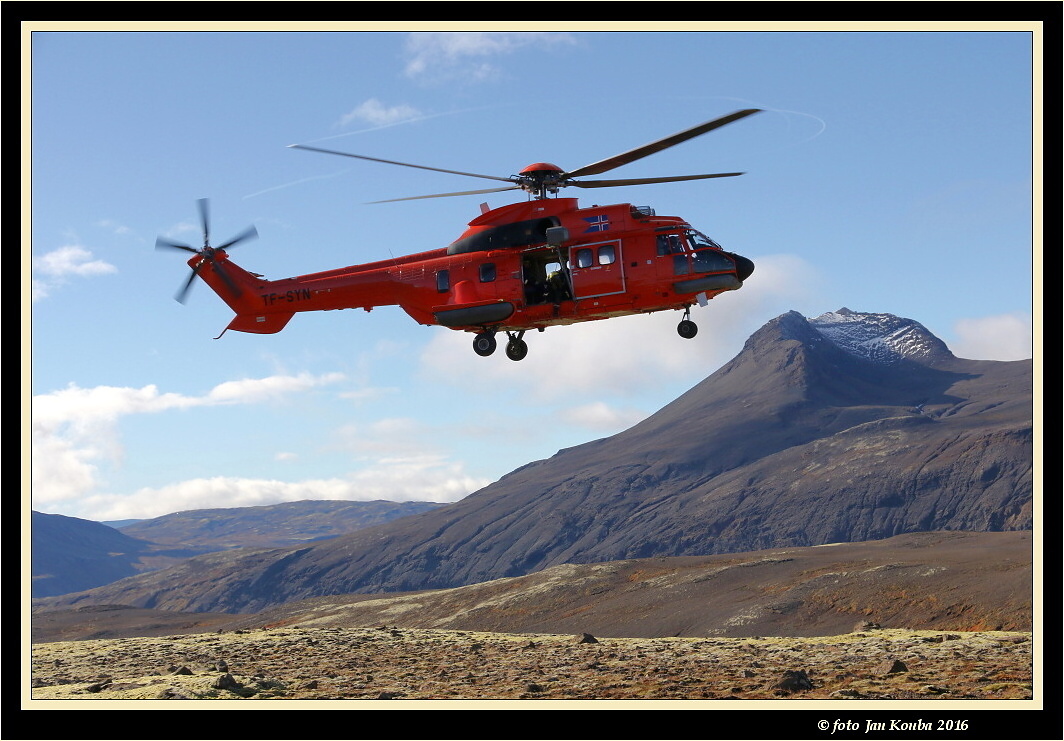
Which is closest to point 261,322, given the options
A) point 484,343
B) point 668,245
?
point 484,343

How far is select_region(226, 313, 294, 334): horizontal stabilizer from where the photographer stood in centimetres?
3472

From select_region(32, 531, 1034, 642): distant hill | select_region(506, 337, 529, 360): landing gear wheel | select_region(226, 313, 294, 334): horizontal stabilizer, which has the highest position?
select_region(226, 313, 294, 334): horizontal stabilizer

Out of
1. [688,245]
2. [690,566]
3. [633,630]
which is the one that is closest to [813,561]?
[690,566]

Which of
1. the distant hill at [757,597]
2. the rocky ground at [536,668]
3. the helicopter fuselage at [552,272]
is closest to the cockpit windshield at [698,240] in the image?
the helicopter fuselage at [552,272]

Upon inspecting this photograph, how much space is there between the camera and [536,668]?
31812 mm

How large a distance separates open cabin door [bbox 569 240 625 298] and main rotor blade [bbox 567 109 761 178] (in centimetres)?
208

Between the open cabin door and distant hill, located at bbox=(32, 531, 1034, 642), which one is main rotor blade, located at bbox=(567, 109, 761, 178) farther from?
distant hill, located at bbox=(32, 531, 1034, 642)

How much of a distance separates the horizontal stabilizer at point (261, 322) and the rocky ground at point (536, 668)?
10207 mm

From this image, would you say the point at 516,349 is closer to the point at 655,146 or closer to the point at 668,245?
the point at 668,245

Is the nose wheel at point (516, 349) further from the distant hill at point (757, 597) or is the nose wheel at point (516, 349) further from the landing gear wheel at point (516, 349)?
the distant hill at point (757, 597)

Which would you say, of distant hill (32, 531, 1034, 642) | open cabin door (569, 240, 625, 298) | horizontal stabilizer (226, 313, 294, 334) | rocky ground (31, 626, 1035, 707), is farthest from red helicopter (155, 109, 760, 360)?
distant hill (32, 531, 1034, 642)

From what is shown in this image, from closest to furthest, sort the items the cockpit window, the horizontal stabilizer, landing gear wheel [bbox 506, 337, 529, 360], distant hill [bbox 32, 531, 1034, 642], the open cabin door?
the open cabin door → the cockpit window → landing gear wheel [bbox 506, 337, 529, 360] → the horizontal stabilizer → distant hill [bbox 32, 531, 1034, 642]

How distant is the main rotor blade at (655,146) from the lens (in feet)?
84.2

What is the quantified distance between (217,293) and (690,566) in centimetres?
6849
